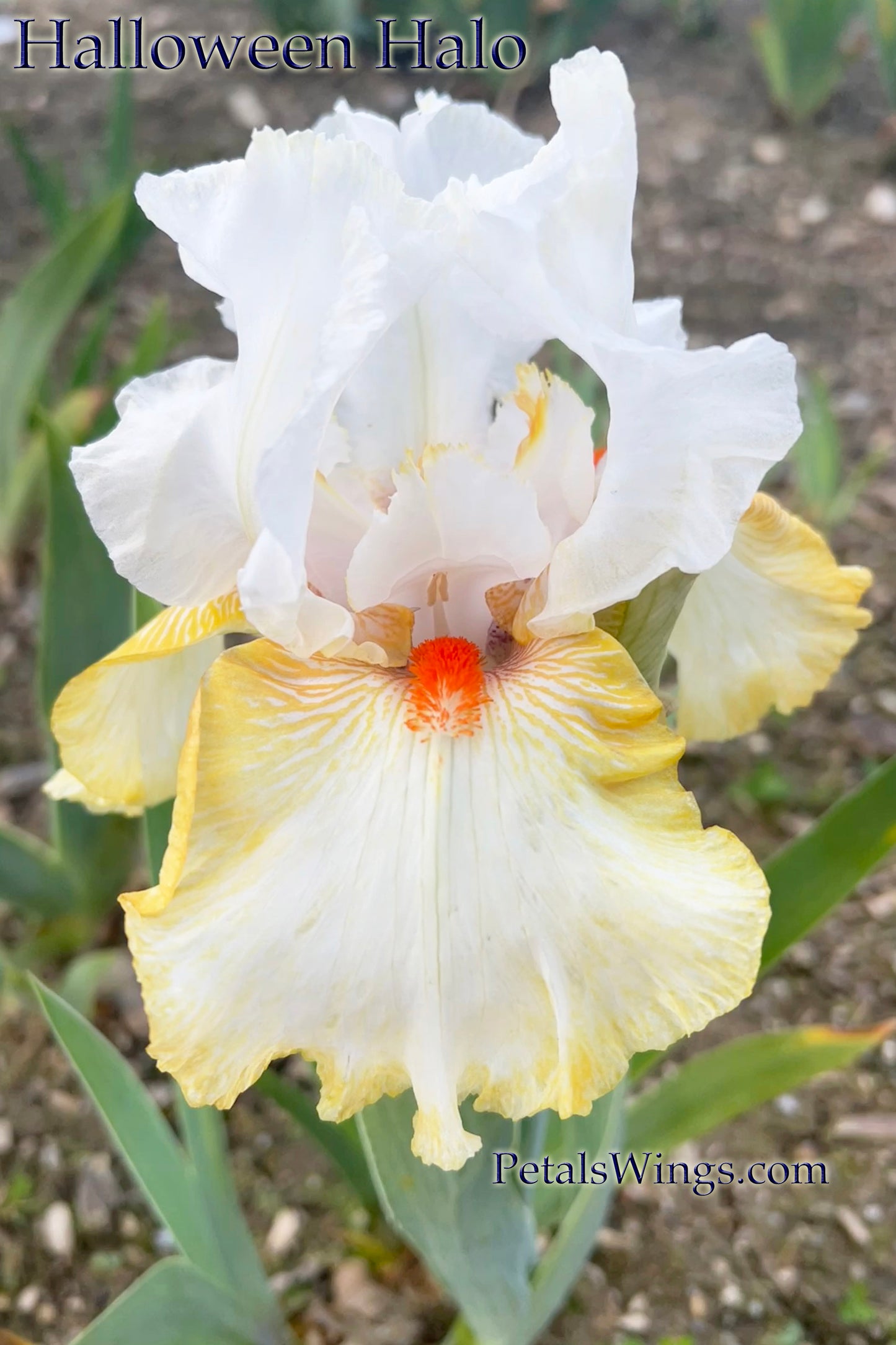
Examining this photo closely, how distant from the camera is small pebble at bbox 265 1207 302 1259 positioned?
1540 mm

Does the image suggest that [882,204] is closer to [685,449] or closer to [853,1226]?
[853,1226]

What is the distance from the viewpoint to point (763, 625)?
3.42 ft

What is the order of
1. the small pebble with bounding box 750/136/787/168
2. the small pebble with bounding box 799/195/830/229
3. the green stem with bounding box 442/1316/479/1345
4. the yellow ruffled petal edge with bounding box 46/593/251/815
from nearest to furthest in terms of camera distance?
the yellow ruffled petal edge with bounding box 46/593/251/815 < the green stem with bounding box 442/1316/479/1345 < the small pebble with bounding box 799/195/830/229 < the small pebble with bounding box 750/136/787/168

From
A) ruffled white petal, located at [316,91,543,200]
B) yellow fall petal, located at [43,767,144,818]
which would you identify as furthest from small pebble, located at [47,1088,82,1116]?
ruffled white petal, located at [316,91,543,200]

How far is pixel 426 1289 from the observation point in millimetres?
1490

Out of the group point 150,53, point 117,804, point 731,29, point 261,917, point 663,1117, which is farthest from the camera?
point 731,29

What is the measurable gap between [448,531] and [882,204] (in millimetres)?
3397

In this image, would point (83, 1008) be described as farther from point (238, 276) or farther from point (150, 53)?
point (150, 53)

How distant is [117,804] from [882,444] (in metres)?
2.41

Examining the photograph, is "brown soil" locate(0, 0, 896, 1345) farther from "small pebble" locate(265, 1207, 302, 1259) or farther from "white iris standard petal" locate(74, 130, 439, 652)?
"white iris standard petal" locate(74, 130, 439, 652)

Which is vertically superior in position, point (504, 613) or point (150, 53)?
point (150, 53)

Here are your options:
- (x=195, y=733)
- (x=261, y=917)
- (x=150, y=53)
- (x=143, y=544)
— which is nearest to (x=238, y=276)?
(x=143, y=544)

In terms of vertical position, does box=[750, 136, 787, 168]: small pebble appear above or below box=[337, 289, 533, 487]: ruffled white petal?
above

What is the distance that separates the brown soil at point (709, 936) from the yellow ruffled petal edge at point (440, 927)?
2.98ft
